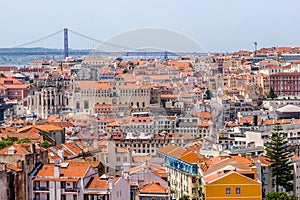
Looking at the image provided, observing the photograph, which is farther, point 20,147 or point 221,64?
point 221,64

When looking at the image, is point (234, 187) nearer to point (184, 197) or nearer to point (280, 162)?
point (184, 197)

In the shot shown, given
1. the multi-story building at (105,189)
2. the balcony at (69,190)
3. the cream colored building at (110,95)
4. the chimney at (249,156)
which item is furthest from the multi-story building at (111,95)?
the balcony at (69,190)

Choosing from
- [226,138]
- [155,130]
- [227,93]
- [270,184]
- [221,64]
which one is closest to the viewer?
[270,184]

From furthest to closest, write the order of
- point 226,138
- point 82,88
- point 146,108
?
point 82,88 < point 146,108 < point 226,138

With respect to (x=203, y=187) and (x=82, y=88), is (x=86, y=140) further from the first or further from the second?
(x=82, y=88)

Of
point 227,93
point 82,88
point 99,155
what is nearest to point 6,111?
point 82,88

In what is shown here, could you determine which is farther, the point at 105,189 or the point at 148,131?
the point at 148,131

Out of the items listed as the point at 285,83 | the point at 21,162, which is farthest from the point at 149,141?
the point at 285,83
